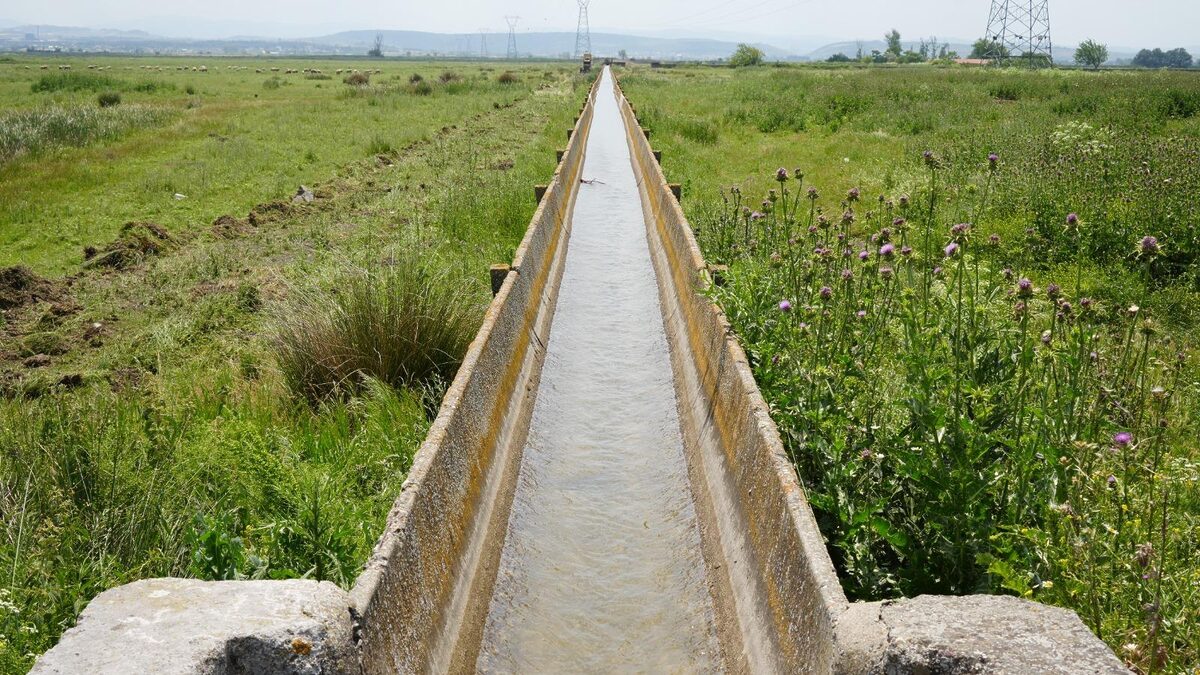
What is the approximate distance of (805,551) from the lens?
3176mm

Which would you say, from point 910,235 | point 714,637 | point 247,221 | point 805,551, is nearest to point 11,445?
point 714,637

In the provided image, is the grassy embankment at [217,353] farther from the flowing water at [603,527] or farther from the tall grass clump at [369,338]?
the flowing water at [603,527]

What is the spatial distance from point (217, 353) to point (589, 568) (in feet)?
14.8

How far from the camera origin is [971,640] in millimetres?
2402

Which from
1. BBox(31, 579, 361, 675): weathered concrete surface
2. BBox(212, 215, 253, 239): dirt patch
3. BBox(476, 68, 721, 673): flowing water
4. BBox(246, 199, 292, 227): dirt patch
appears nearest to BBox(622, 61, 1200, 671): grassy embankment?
BBox(476, 68, 721, 673): flowing water

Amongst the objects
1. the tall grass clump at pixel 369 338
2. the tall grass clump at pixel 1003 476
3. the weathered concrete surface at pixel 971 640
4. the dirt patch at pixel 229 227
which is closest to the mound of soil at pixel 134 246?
the dirt patch at pixel 229 227

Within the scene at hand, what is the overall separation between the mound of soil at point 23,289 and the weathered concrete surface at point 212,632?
339 inches

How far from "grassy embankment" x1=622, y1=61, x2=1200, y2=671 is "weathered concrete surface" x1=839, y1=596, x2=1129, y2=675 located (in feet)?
0.82

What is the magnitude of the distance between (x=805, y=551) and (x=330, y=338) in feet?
13.3

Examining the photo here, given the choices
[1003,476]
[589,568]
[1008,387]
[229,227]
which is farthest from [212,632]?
[229,227]

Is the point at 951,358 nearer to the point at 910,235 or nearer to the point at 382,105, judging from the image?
the point at 910,235

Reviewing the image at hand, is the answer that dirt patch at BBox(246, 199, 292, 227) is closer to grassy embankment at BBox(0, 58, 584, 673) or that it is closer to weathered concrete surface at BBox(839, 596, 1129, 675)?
grassy embankment at BBox(0, 58, 584, 673)

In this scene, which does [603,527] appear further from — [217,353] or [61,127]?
[61,127]

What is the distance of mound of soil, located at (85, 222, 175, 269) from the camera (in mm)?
11531
